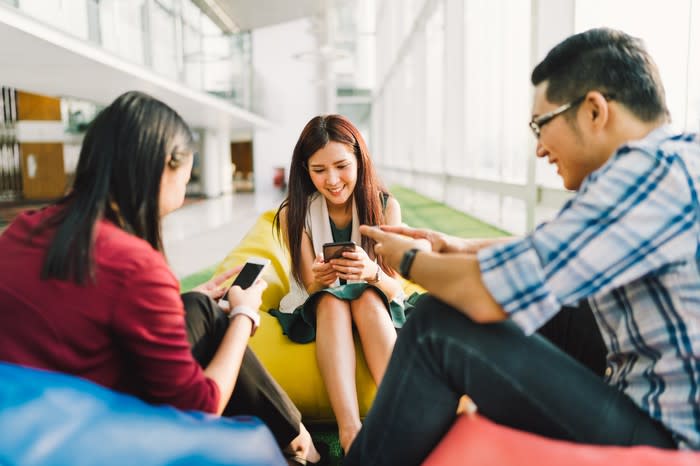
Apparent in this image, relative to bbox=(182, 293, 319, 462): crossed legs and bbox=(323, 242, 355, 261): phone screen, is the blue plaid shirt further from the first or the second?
bbox=(323, 242, 355, 261): phone screen

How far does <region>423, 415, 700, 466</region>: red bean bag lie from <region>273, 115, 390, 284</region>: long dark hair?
118 cm

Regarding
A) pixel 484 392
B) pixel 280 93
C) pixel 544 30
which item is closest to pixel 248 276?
pixel 484 392

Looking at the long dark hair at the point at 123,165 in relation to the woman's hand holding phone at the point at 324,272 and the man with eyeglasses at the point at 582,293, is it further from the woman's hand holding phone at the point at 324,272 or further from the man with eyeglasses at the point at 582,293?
the woman's hand holding phone at the point at 324,272

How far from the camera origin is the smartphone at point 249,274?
158cm

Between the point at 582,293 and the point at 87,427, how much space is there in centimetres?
92

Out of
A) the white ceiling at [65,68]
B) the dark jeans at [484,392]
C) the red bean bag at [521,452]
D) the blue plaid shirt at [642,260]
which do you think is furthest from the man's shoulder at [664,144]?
the white ceiling at [65,68]

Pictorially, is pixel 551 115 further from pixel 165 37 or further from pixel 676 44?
pixel 165 37

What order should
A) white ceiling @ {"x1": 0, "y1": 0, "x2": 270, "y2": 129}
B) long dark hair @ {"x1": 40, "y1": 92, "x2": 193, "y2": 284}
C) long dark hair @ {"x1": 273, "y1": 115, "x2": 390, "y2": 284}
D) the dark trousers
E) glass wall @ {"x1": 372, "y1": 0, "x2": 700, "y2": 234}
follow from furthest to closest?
white ceiling @ {"x1": 0, "y1": 0, "x2": 270, "y2": 129}
glass wall @ {"x1": 372, "y1": 0, "x2": 700, "y2": 234}
long dark hair @ {"x1": 273, "y1": 115, "x2": 390, "y2": 284}
the dark trousers
long dark hair @ {"x1": 40, "y1": 92, "x2": 193, "y2": 284}

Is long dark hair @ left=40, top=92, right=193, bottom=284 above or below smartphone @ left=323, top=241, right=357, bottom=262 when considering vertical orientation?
above

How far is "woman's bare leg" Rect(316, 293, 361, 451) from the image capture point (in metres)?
1.66

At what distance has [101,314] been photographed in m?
0.95

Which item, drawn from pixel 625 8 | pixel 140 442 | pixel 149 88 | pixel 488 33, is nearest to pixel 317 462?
pixel 140 442

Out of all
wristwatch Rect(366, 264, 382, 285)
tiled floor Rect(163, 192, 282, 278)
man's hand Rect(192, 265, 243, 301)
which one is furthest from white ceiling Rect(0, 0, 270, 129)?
wristwatch Rect(366, 264, 382, 285)

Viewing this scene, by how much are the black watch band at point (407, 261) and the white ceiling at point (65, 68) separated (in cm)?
455
